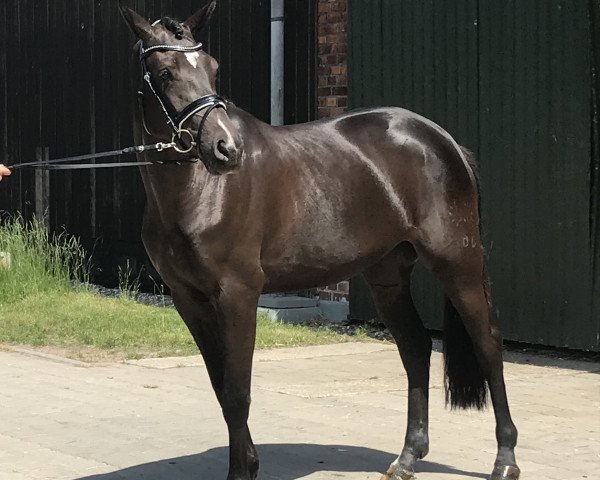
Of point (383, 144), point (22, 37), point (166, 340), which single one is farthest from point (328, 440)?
point (22, 37)

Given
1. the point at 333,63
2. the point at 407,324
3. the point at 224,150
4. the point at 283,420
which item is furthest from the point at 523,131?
the point at 224,150

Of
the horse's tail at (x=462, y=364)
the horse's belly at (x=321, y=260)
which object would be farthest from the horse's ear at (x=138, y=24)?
the horse's tail at (x=462, y=364)

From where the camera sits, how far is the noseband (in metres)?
5.11

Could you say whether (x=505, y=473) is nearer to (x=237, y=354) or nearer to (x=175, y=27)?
(x=237, y=354)

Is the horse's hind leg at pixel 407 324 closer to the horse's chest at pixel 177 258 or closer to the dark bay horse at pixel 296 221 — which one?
the dark bay horse at pixel 296 221

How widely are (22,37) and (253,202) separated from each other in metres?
11.3

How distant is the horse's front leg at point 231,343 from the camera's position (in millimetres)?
5309

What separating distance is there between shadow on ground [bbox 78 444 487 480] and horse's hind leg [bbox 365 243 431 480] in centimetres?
28

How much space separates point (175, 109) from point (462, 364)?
2.12m

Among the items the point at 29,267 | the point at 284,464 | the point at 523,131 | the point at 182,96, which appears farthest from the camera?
the point at 29,267

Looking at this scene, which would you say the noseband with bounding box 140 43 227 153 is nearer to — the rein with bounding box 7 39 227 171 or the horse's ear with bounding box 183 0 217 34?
the rein with bounding box 7 39 227 171

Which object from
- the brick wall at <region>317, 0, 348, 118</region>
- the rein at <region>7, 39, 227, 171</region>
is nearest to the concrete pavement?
the rein at <region>7, 39, 227, 171</region>

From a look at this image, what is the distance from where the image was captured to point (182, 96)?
5.16 m

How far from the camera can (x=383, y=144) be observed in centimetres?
603
